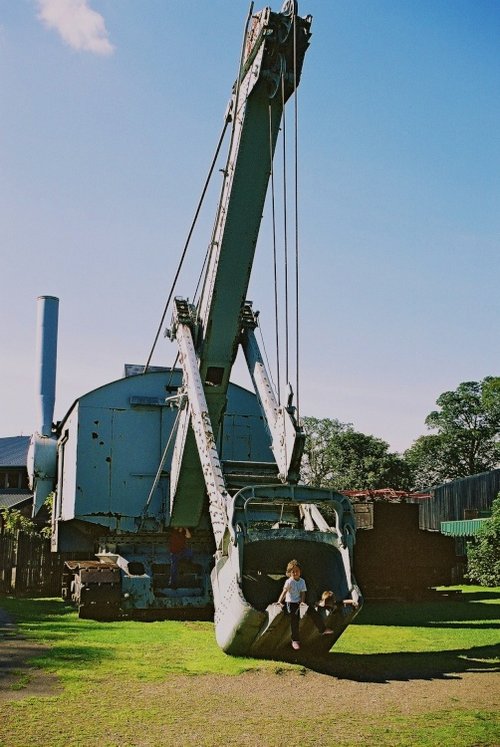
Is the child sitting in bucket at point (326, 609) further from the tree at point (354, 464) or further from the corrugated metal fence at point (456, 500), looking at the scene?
the tree at point (354, 464)

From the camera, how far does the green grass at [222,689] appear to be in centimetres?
684

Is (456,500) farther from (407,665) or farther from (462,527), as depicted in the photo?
(407,665)

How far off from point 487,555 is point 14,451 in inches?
1795

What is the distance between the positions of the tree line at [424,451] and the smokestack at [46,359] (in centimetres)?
4783

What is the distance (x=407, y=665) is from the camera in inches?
412

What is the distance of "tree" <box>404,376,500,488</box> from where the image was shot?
76.8 metres

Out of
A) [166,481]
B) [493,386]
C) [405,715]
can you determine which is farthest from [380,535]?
[493,386]

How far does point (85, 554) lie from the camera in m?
19.9

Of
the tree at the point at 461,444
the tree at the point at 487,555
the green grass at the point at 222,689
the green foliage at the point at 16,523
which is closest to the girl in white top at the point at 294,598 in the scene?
the green grass at the point at 222,689

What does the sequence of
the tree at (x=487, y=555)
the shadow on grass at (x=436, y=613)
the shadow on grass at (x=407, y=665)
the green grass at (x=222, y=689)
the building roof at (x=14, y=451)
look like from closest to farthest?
1. the green grass at (x=222, y=689)
2. the shadow on grass at (x=407, y=665)
3. the shadow on grass at (x=436, y=613)
4. the tree at (x=487, y=555)
5. the building roof at (x=14, y=451)

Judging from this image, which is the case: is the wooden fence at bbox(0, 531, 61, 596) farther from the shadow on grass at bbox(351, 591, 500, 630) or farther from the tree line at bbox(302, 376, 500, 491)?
the tree line at bbox(302, 376, 500, 491)

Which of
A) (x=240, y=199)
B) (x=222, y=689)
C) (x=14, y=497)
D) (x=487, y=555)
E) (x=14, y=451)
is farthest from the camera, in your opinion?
(x=14, y=451)

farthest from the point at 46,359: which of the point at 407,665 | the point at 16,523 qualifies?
the point at 16,523

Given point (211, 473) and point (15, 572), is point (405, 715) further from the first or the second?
point (15, 572)
